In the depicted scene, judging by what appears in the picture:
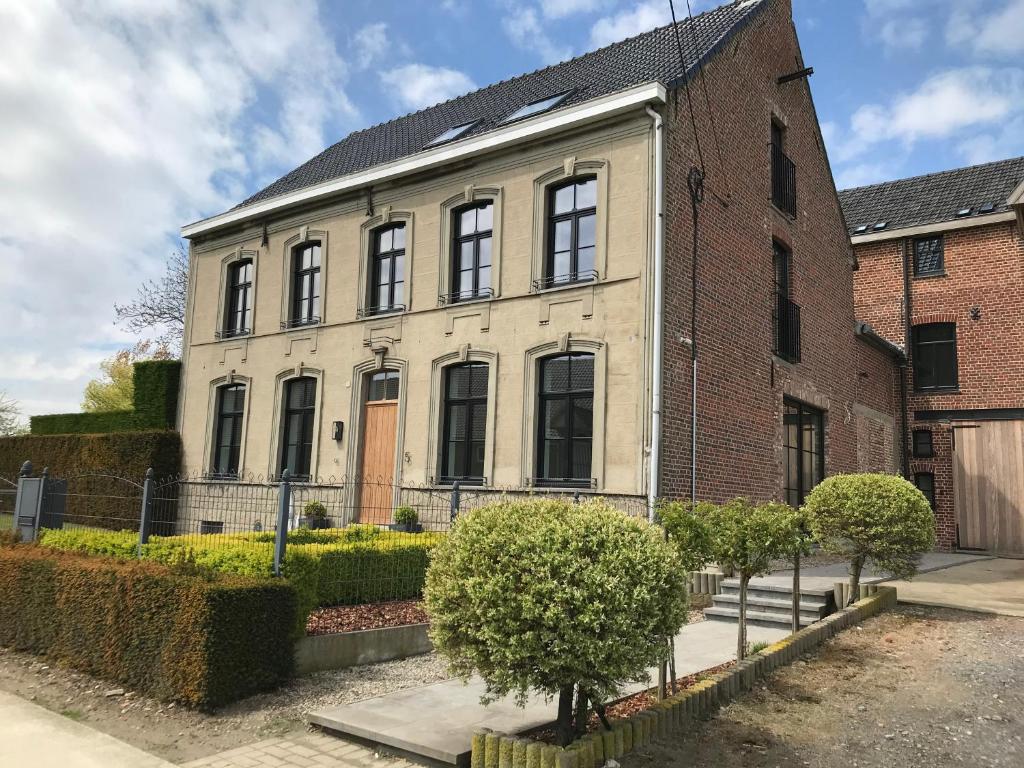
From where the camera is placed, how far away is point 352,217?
14.9m

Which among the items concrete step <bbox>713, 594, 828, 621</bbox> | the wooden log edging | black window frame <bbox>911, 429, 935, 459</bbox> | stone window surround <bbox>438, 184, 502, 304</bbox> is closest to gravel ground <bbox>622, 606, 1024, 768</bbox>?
the wooden log edging

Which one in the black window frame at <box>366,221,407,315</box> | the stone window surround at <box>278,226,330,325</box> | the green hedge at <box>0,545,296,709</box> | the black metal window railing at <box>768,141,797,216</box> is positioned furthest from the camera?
the stone window surround at <box>278,226,330,325</box>

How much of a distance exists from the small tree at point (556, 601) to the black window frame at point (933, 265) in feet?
56.7

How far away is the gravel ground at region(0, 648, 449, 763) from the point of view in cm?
509

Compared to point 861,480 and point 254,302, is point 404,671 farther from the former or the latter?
point 254,302

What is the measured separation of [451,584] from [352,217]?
11.6 meters

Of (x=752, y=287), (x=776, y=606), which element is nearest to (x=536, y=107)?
(x=752, y=287)

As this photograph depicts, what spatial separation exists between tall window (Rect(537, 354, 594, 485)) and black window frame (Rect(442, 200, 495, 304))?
1.83 m

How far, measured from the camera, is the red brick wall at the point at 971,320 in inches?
696

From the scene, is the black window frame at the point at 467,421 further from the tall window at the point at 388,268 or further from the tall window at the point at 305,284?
the tall window at the point at 305,284

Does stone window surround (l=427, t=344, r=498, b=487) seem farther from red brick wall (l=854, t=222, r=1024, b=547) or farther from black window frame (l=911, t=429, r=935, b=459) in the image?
black window frame (l=911, t=429, r=935, b=459)

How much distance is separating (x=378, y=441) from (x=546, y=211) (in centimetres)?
495

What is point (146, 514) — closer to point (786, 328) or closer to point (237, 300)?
point (237, 300)

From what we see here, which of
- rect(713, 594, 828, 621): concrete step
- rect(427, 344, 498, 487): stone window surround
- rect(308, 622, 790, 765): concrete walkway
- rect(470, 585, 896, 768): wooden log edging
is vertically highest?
rect(427, 344, 498, 487): stone window surround
